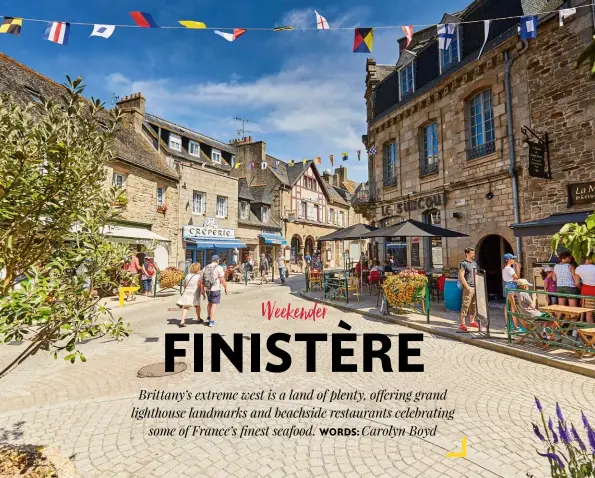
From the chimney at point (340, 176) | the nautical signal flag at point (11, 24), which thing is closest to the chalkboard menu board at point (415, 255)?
the nautical signal flag at point (11, 24)

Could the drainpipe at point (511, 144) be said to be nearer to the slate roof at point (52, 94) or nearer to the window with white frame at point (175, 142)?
the slate roof at point (52, 94)

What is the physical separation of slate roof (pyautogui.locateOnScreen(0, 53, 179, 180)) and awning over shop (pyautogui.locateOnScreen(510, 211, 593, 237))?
11667 mm

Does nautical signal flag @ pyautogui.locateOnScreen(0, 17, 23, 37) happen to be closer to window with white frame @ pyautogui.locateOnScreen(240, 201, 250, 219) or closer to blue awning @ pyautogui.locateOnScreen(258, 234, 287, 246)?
window with white frame @ pyautogui.locateOnScreen(240, 201, 250, 219)

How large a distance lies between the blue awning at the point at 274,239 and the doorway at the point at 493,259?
53.5 ft

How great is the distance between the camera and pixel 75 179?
2572mm

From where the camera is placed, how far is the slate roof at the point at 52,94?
519 inches

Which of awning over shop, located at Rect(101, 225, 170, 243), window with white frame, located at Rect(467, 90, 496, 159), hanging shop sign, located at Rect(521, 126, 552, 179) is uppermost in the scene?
window with white frame, located at Rect(467, 90, 496, 159)

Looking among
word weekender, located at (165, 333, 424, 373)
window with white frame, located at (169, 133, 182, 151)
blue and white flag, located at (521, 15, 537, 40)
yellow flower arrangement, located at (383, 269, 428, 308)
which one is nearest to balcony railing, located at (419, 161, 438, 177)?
blue and white flag, located at (521, 15, 537, 40)

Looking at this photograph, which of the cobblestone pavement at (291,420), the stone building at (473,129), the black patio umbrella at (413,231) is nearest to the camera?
the cobblestone pavement at (291,420)

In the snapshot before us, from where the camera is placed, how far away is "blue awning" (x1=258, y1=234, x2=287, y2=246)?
2641cm

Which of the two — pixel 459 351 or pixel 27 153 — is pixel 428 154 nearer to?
pixel 459 351

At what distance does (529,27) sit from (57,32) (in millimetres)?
10769

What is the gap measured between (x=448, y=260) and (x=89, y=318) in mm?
12548

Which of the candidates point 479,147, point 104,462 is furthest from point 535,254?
point 104,462
